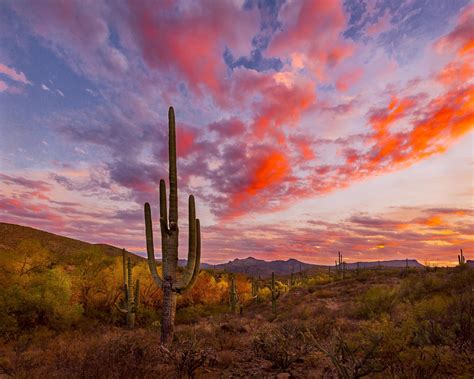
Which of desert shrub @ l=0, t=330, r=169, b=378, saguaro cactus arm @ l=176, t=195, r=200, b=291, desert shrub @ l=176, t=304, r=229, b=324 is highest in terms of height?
saguaro cactus arm @ l=176, t=195, r=200, b=291

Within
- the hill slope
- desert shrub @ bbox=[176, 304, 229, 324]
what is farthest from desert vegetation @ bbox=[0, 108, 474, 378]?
the hill slope

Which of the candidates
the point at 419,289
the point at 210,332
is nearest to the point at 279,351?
Answer: the point at 210,332

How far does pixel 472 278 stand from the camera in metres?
15.0

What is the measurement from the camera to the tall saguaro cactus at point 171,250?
967 cm

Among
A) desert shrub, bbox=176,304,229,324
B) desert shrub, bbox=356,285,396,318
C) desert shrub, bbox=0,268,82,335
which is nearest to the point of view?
desert shrub, bbox=356,285,396,318

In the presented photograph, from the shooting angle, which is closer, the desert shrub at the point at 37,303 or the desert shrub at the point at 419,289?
the desert shrub at the point at 419,289

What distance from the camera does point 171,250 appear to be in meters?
9.95

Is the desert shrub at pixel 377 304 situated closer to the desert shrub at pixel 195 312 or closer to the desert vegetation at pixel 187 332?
the desert vegetation at pixel 187 332

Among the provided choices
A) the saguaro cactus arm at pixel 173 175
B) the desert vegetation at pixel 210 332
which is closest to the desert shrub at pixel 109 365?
the desert vegetation at pixel 210 332

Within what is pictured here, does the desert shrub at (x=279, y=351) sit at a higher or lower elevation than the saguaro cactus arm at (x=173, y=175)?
lower

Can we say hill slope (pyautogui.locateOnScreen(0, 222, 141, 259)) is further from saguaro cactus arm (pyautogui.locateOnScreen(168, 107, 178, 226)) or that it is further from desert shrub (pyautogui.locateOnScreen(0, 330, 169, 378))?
desert shrub (pyautogui.locateOnScreen(0, 330, 169, 378))

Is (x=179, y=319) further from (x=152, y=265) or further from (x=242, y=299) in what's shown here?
(x=152, y=265)

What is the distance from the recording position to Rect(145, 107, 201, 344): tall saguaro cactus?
9.67 metres

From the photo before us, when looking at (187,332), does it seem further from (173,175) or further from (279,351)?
(173,175)
